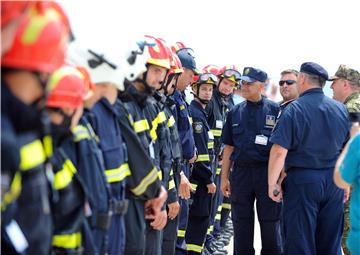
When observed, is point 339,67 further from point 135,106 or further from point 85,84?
point 85,84

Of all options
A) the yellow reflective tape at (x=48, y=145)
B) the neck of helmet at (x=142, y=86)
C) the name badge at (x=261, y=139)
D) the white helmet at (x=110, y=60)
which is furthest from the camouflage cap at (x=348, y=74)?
the yellow reflective tape at (x=48, y=145)

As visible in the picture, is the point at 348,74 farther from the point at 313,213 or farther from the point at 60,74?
the point at 60,74

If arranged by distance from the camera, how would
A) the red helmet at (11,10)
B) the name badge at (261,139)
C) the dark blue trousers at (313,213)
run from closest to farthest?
the red helmet at (11,10) → the dark blue trousers at (313,213) → the name badge at (261,139)

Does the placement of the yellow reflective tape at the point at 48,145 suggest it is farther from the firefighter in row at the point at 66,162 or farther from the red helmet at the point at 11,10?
the red helmet at the point at 11,10

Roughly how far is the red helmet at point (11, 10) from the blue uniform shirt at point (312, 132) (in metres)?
3.60

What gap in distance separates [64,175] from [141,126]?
4.20ft

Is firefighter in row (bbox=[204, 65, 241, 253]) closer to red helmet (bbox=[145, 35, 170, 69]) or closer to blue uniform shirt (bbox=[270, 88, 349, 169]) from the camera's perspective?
blue uniform shirt (bbox=[270, 88, 349, 169])

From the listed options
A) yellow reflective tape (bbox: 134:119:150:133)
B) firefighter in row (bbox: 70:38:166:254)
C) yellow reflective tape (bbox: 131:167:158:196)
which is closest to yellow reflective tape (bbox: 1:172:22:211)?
firefighter in row (bbox: 70:38:166:254)

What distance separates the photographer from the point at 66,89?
2.16 meters

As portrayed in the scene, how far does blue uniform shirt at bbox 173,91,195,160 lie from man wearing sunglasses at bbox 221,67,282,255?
729 millimetres

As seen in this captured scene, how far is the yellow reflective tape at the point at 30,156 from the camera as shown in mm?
1766

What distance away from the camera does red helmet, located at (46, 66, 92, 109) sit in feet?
6.91

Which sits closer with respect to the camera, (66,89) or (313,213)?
(66,89)

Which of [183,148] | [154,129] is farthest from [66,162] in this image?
[183,148]
